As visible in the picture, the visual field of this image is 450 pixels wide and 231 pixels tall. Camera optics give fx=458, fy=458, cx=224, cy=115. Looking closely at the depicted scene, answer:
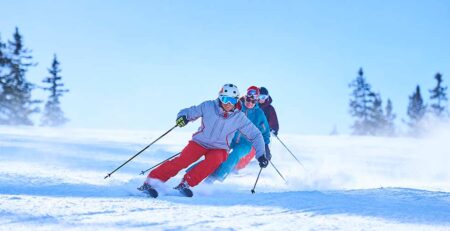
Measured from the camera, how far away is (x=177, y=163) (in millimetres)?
6262

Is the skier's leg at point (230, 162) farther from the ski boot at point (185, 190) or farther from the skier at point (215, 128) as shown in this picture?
the ski boot at point (185, 190)

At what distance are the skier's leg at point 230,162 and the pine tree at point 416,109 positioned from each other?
49.5m

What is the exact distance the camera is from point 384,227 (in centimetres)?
395

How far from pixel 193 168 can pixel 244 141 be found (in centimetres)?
213

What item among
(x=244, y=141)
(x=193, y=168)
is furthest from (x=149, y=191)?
(x=244, y=141)

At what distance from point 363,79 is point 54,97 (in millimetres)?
32383

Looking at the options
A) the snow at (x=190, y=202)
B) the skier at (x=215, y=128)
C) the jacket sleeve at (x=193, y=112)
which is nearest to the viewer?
the snow at (x=190, y=202)

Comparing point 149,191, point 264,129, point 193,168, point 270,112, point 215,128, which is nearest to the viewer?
point 149,191

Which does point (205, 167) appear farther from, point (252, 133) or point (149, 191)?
point (149, 191)

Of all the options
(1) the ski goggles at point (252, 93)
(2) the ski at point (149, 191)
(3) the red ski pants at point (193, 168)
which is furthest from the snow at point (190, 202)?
(1) the ski goggles at point (252, 93)

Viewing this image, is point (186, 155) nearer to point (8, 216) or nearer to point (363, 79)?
point (8, 216)

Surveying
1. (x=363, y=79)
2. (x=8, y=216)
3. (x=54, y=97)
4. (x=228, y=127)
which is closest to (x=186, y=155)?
(x=228, y=127)

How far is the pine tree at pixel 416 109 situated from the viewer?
52.8m

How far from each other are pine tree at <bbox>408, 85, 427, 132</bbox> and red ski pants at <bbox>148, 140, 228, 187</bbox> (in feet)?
167
